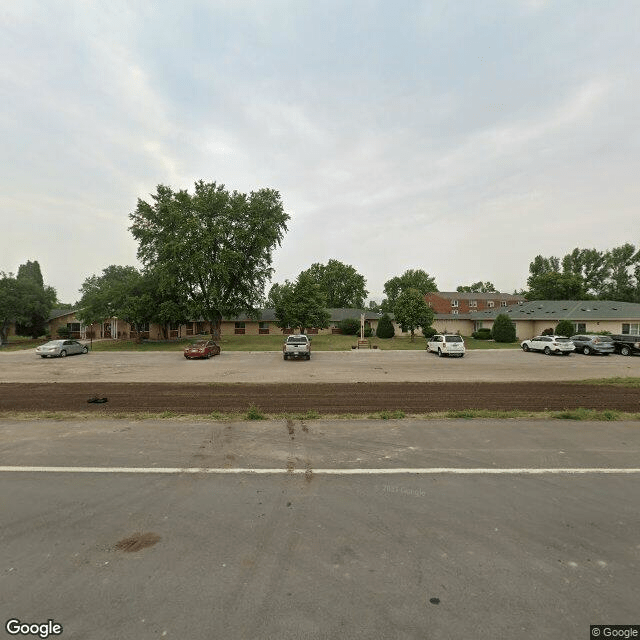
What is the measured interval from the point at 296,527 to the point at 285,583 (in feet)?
2.88

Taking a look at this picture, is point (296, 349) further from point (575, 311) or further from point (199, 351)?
point (575, 311)

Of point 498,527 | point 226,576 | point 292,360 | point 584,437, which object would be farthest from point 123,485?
point 292,360

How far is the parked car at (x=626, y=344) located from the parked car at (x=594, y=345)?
84cm

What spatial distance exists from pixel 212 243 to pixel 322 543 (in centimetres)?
3858

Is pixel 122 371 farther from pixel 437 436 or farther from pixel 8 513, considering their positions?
pixel 437 436

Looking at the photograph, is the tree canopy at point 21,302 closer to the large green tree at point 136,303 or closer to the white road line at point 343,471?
the large green tree at point 136,303

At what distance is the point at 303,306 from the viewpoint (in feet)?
140

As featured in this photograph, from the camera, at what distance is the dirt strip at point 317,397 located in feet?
33.4

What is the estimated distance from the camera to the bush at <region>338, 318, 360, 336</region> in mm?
53000

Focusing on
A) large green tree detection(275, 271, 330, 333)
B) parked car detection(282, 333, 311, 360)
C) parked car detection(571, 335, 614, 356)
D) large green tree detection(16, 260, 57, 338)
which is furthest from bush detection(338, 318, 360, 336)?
large green tree detection(16, 260, 57, 338)

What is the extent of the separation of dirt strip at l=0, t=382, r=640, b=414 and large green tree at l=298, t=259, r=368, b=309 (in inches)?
2791

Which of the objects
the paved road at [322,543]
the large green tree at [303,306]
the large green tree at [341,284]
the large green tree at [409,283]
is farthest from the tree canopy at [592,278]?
the paved road at [322,543]

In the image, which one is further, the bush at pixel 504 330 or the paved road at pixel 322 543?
the bush at pixel 504 330

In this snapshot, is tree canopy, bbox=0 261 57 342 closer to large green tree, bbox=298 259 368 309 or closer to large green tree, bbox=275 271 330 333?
large green tree, bbox=275 271 330 333
